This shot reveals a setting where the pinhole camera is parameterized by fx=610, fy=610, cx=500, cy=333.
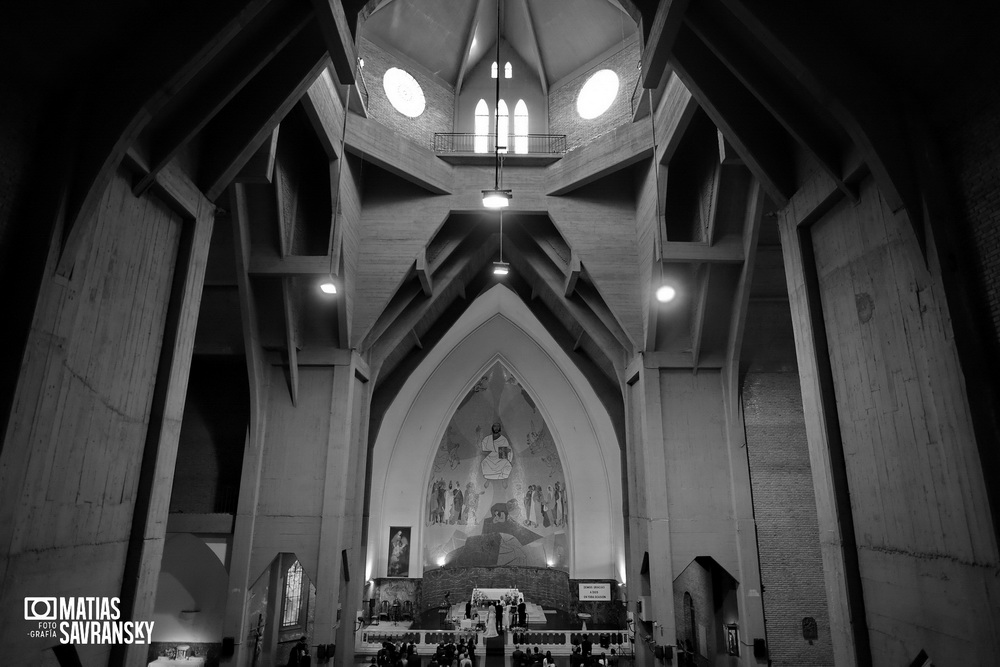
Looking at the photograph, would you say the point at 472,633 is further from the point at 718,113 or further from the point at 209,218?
the point at 718,113

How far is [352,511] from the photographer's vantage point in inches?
641

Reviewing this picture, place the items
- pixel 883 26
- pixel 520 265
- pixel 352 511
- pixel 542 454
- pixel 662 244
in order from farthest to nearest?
pixel 542 454, pixel 520 265, pixel 352 511, pixel 662 244, pixel 883 26

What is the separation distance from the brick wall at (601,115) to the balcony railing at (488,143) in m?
0.37

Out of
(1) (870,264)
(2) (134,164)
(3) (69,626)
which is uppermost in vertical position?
(2) (134,164)

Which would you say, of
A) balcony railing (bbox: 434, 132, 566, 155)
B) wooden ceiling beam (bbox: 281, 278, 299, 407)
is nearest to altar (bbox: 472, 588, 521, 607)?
wooden ceiling beam (bbox: 281, 278, 299, 407)

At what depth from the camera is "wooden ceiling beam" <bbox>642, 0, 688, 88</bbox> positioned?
6859 mm

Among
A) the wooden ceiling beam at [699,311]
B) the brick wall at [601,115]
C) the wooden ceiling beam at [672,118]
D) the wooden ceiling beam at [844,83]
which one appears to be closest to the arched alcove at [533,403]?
the brick wall at [601,115]

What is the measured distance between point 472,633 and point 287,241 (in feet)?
41.8

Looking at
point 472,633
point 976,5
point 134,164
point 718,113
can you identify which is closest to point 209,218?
point 134,164

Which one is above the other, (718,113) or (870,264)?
(718,113)

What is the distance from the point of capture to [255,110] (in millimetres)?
8289

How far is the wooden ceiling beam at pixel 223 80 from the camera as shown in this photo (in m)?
6.97

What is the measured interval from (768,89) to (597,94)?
11.2 m

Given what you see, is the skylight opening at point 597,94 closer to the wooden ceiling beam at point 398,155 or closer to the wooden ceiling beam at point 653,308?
the wooden ceiling beam at point 398,155
